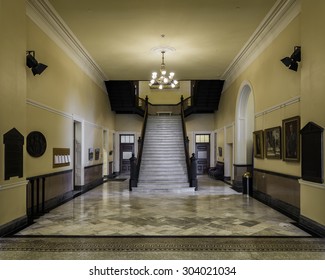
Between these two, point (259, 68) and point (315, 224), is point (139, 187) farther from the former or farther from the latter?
point (315, 224)

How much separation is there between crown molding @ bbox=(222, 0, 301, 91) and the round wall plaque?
6.39 meters

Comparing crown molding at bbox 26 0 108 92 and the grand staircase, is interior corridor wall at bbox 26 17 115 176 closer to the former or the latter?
crown molding at bbox 26 0 108 92

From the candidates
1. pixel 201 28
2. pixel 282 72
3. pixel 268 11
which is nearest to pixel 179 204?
pixel 282 72

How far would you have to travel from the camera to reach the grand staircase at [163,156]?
11261 mm

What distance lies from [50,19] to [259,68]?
19.9 feet

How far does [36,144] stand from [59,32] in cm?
325

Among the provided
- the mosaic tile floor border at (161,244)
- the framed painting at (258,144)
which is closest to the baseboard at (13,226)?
the mosaic tile floor border at (161,244)

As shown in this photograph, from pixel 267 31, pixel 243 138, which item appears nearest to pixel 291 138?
pixel 267 31

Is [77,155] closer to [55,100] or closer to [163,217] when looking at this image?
[55,100]

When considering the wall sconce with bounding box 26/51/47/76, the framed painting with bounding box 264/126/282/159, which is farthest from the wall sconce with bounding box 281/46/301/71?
the wall sconce with bounding box 26/51/47/76

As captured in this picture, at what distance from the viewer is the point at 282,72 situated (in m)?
7.09

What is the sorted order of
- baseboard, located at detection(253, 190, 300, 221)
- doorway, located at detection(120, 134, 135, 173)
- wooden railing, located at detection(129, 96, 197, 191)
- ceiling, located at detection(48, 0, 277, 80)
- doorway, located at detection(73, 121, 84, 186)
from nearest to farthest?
baseboard, located at detection(253, 190, 300, 221) < ceiling, located at detection(48, 0, 277, 80) < doorway, located at detection(73, 121, 84, 186) < wooden railing, located at detection(129, 96, 197, 191) < doorway, located at detection(120, 134, 135, 173)

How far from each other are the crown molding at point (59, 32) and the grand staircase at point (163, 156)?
14.9 feet

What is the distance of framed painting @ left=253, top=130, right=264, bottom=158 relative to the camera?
28.5 ft
